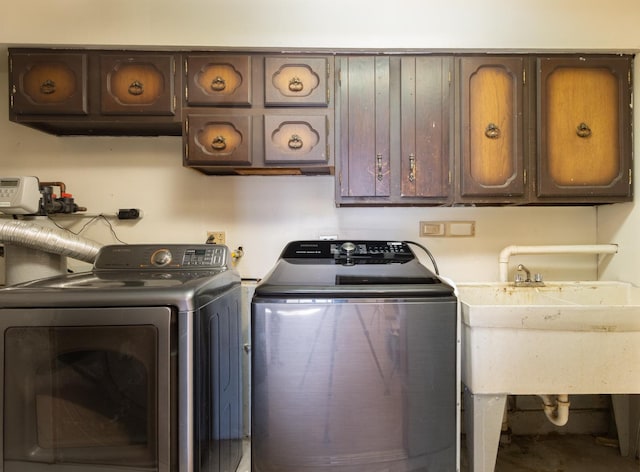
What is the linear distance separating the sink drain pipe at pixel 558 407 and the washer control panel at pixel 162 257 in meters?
1.52

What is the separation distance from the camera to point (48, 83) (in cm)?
167

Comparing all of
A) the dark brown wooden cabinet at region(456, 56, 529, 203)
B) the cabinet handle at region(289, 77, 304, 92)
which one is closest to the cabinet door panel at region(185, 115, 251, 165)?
the cabinet handle at region(289, 77, 304, 92)

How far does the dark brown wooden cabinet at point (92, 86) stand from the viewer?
167cm

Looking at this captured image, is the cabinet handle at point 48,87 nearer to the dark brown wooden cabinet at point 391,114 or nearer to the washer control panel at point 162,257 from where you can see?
the dark brown wooden cabinet at point 391,114

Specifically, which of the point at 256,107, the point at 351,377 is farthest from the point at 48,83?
the point at 351,377

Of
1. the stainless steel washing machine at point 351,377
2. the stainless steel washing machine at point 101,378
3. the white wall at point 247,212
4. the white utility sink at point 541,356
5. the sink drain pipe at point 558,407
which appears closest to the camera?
the stainless steel washing machine at point 101,378

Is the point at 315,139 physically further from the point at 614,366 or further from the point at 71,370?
the point at 614,366

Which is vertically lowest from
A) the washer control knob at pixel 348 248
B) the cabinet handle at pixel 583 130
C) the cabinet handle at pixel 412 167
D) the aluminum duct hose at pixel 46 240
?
the washer control knob at pixel 348 248

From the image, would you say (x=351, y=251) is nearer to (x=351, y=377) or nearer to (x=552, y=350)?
(x=351, y=377)

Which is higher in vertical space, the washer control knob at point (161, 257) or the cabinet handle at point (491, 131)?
the cabinet handle at point (491, 131)

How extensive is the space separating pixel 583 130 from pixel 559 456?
165 centimetres

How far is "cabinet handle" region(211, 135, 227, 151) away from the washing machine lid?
59 centimetres

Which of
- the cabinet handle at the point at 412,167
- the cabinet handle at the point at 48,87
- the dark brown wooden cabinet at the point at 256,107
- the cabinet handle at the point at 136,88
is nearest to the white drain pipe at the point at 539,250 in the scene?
the cabinet handle at the point at 412,167

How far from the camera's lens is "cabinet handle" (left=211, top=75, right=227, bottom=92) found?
1693mm
